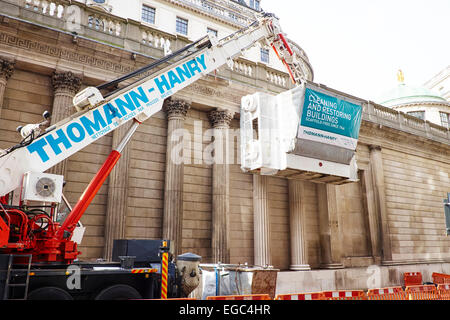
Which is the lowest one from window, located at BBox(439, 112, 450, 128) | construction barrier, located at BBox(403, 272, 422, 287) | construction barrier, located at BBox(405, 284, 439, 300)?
construction barrier, located at BBox(403, 272, 422, 287)

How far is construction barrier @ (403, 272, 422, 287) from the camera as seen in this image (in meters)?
21.1

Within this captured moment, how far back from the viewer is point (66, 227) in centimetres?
760

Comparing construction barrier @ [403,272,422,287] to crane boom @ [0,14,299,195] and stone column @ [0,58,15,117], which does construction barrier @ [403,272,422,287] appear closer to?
crane boom @ [0,14,299,195]

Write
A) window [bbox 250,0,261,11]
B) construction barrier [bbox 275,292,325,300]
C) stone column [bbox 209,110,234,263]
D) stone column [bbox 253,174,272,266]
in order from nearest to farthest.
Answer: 1. construction barrier [bbox 275,292,325,300]
2. stone column [bbox 209,110,234,263]
3. stone column [bbox 253,174,272,266]
4. window [bbox 250,0,261,11]

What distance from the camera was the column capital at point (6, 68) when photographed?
1270 centimetres

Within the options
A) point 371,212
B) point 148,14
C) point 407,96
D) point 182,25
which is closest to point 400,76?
point 407,96

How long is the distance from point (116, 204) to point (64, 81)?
17.8 ft

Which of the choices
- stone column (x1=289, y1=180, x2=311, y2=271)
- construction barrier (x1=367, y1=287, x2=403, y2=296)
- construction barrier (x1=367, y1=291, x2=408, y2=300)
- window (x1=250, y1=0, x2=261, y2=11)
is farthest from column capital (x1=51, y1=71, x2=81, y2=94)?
window (x1=250, y1=0, x2=261, y2=11)

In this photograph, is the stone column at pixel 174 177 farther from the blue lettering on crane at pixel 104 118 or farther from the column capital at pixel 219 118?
the blue lettering on crane at pixel 104 118

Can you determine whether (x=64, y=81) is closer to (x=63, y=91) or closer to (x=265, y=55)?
(x=63, y=91)

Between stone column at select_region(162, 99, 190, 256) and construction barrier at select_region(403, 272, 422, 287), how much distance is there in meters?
15.2

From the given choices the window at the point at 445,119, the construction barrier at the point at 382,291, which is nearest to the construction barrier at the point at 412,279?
the construction barrier at the point at 382,291

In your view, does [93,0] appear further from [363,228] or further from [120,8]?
[363,228]

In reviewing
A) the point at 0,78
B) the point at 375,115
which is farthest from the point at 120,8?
the point at 375,115
